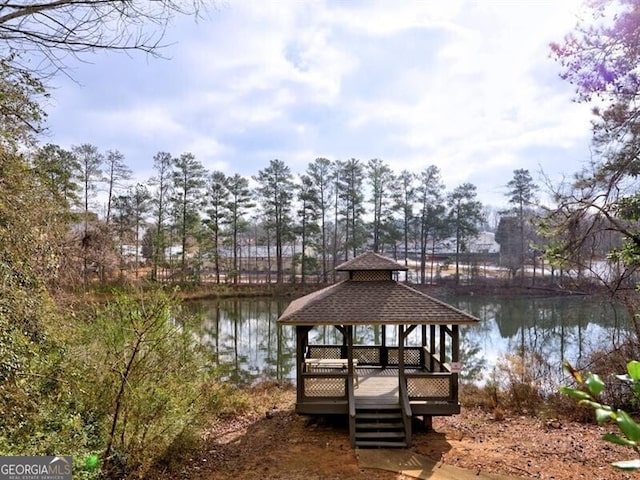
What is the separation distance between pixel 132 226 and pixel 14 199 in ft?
77.7

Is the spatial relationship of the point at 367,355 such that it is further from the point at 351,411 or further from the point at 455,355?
the point at 351,411

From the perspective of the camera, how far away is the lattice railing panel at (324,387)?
7699 mm

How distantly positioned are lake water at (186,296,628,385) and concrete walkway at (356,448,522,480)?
15.9 feet

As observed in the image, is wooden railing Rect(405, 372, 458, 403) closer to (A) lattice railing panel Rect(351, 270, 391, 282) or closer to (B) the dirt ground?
(B) the dirt ground

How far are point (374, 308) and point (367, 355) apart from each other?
130 inches

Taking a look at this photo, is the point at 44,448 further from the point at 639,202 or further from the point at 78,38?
the point at 639,202

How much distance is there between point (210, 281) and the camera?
104ft

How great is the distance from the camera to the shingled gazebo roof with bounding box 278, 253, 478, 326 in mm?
7449

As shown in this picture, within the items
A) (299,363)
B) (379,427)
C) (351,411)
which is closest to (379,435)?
(379,427)

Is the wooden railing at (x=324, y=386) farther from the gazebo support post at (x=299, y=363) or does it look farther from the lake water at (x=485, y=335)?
the lake water at (x=485, y=335)

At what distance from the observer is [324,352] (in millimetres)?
10758

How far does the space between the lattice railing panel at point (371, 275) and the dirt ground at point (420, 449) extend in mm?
3097

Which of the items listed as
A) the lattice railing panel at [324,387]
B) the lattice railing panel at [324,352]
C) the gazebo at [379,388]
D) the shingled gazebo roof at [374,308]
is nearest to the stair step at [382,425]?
the gazebo at [379,388]

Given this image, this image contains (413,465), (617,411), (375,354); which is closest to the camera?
(617,411)
